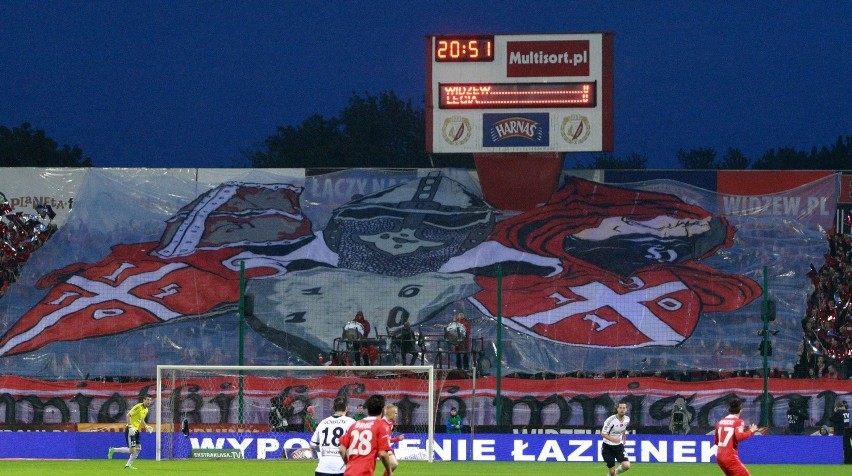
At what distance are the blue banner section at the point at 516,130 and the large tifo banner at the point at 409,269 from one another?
3059mm

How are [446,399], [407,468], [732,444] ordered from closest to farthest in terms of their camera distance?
1. [732,444]
2. [407,468]
3. [446,399]

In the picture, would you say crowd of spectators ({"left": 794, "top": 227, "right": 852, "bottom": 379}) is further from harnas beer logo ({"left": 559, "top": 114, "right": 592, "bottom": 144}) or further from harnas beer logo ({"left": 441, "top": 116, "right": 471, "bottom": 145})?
harnas beer logo ({"left": 441, "top": 116, "right": 471, "bottom": 145})

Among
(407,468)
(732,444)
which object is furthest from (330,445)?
(407,468)

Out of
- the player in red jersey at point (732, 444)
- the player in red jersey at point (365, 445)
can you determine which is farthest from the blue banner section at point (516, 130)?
the player in red jersey at point (365, 445)

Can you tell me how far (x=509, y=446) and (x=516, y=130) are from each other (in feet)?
41.6

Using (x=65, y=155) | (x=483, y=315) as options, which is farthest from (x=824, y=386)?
(x=65, y=155)

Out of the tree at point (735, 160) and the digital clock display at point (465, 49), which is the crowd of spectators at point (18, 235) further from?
the tree at point (735, 160)

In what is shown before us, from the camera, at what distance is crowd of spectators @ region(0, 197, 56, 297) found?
42.8 m

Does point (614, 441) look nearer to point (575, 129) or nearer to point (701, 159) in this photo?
point (575, 129)

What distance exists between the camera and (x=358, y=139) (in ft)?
287

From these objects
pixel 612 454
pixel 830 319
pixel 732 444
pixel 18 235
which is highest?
pixel 18 235

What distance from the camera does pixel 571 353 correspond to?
40031mm

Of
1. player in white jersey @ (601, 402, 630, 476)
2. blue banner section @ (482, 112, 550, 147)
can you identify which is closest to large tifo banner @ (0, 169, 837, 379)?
blue banner section @ (482, 112, 550, 147)

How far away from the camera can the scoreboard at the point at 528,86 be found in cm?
4125
